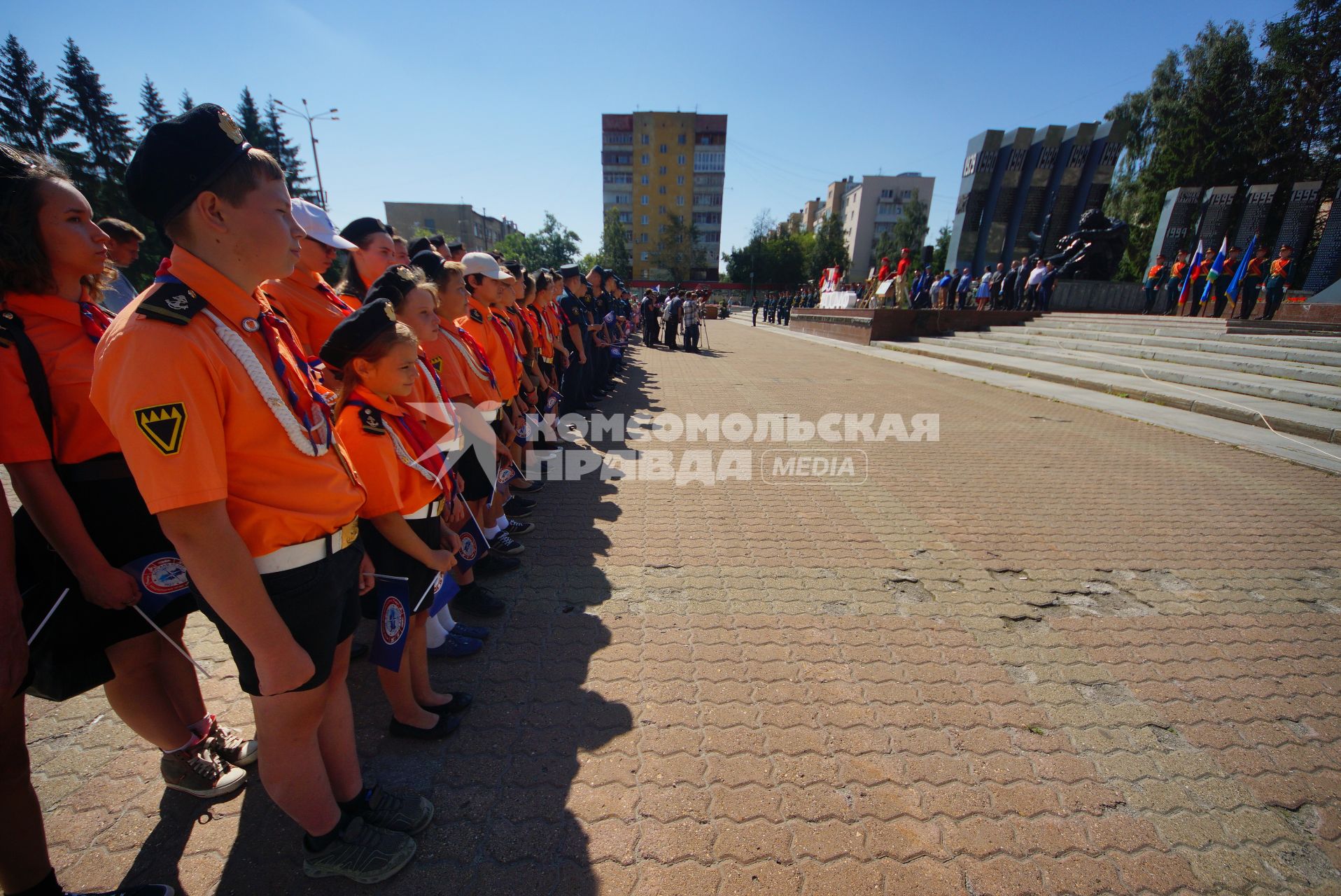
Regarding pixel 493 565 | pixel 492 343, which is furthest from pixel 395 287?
pixel 493 565

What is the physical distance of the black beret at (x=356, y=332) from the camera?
5.99 feet

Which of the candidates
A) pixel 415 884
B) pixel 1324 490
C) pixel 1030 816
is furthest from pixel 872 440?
pixel 415 884

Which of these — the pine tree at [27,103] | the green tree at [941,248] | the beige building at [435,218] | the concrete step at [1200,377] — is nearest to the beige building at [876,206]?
the green tree at [941,248]

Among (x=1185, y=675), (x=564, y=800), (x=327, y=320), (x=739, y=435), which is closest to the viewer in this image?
(x=564, y=800)

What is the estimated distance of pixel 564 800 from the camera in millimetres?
2016

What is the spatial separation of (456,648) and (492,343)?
2.22 meters

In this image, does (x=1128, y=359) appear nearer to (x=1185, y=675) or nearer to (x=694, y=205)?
(x=1185, y=675)

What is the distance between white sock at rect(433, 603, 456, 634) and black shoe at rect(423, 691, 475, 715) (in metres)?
0.47

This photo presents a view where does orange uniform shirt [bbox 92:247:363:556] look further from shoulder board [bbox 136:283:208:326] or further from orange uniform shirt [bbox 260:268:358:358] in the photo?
orange uniform shirt [bbox 260:268:358:358]

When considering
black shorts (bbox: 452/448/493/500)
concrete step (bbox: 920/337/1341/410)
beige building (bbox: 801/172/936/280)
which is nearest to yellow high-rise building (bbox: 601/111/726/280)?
beige building (bbox: 801/172/936/280)

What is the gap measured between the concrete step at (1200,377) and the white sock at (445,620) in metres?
13.3

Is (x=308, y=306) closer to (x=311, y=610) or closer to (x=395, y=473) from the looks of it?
(x=395, y=473)

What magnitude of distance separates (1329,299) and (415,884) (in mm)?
25445

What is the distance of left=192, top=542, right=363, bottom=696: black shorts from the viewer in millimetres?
1397
